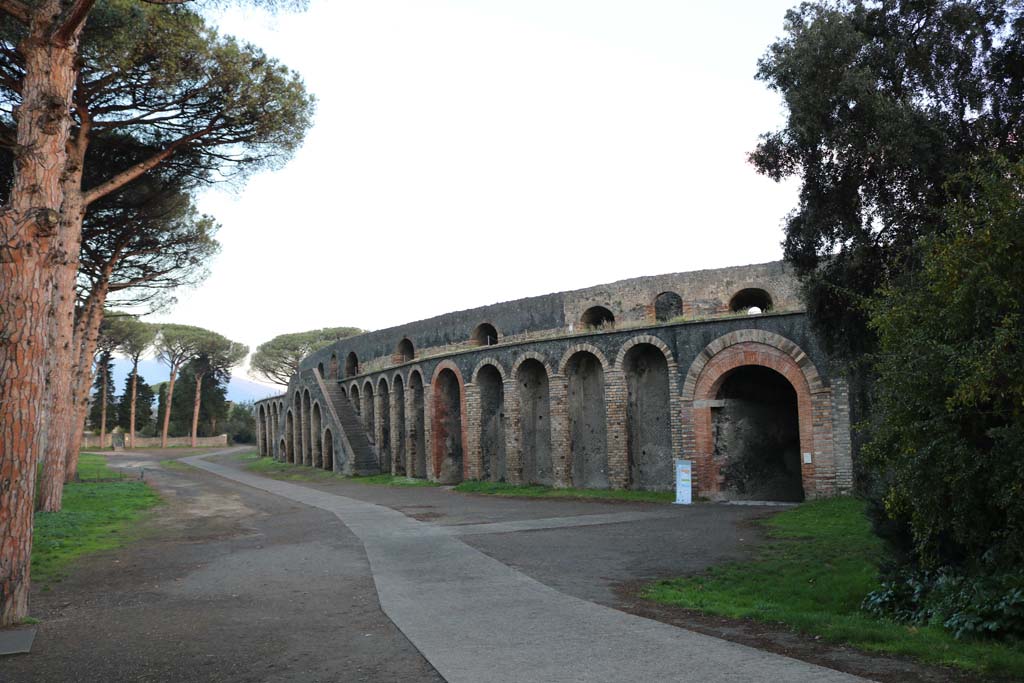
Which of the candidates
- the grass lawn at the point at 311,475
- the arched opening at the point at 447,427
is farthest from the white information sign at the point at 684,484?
the grass lawn at the point at 311,475

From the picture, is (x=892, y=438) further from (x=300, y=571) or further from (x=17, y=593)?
(x=17, y=593)

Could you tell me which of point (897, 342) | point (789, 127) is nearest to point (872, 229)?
point (789, 127)

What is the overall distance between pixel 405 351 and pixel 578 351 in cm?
1497

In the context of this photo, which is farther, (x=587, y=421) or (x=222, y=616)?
(x=587, y=421)

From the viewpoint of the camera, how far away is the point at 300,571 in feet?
30.1

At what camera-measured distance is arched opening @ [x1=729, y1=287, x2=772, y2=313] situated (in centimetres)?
2222

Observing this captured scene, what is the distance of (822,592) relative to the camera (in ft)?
26.4

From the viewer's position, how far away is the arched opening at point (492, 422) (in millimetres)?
22656

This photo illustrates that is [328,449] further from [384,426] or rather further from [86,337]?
[86,337]

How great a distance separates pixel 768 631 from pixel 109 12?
50.9ft

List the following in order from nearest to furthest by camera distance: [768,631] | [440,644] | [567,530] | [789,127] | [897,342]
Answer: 1. [440,644]
2. [768,631]
3. [897,342]
4. [567,530]
5. [789,127]

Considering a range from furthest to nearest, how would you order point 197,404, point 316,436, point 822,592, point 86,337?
point 197,404
point 316,436
point 86,337
point 822,592

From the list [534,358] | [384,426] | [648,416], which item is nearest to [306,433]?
[384,426]

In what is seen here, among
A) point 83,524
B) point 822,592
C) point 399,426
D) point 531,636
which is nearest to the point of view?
point 531,636
